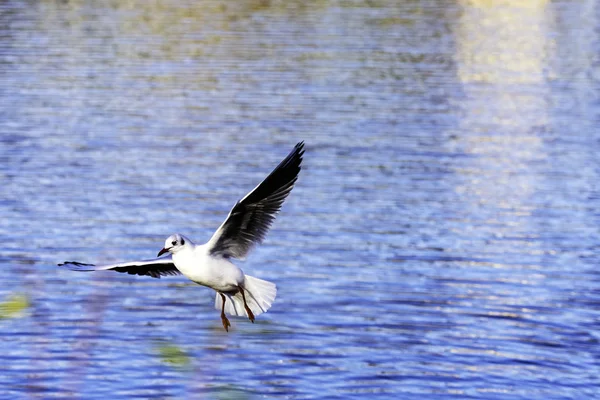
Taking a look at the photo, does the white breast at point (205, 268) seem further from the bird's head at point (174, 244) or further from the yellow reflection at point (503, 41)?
the yellow reflection at point (503, 41)

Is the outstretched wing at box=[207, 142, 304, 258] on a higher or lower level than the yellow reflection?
higher

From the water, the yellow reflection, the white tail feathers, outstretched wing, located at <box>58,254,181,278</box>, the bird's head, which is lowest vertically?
the yellow reflection

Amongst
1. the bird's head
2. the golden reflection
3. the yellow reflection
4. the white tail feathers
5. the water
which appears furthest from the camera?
the yellow reflection

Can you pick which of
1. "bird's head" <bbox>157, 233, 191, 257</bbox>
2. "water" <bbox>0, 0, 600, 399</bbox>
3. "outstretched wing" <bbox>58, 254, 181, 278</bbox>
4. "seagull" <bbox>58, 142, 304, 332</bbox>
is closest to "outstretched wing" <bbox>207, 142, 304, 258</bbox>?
"seagull" <bbox>58, 142, 304, 332</bbox>

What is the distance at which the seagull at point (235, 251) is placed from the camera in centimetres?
972

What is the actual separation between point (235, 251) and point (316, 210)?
1081 centimetres

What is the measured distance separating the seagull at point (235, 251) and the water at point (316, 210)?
460 mm

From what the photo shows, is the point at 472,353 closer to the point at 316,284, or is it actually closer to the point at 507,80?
the point at 316,284

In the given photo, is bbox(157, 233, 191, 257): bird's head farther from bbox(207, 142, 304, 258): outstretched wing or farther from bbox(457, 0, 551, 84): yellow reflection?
bbox(457, 0, 551, 84): yellow reflection

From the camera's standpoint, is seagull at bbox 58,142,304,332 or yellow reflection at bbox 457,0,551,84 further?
yellow reflection at bbox 457,0,551,84

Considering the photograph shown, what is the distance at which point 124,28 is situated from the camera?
48.6 meters

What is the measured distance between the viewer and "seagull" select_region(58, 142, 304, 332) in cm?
972

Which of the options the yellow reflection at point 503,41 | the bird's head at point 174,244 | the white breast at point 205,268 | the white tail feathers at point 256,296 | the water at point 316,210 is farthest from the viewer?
the yellow reflection at point 503,41

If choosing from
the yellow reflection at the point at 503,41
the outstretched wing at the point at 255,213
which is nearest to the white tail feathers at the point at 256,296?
the outstretched wing at the point at 255,213
